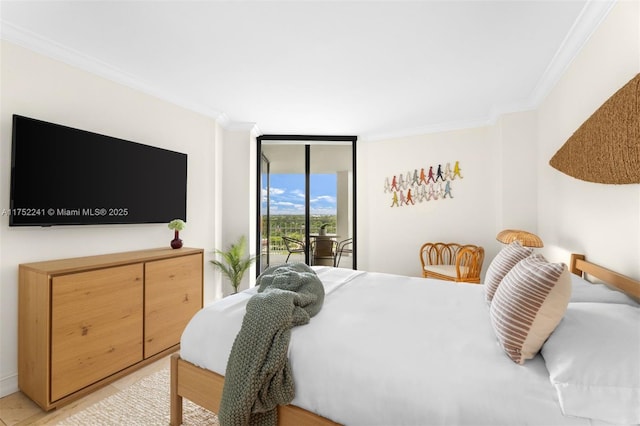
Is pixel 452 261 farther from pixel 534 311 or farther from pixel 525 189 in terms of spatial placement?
pixel 534 311

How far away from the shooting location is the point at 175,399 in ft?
5.38

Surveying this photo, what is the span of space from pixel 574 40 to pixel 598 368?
93.4 inches

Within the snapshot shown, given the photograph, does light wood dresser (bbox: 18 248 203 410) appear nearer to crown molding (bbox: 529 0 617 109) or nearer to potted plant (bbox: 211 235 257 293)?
potted plant (bbox: 211 235 257 293)

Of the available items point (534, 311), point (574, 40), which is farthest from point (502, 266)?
point (574, 40)

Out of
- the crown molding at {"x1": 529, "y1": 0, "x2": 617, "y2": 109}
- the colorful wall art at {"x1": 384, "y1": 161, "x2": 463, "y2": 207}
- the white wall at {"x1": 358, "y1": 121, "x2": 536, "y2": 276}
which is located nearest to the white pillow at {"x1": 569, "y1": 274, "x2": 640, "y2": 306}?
the crown molding at {"x1": 529, "y1": 0, "x2": 617, "y2": 109}

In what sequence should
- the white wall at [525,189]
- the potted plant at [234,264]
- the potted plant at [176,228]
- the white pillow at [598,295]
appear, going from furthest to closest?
the potted plant at [234,264], the potted plant at [176,228], the white wall at [525,189], the white pillow at [598,295]

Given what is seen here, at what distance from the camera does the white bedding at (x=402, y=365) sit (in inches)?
38.2

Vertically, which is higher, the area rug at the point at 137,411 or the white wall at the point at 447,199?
the white wall at the point at 447,199

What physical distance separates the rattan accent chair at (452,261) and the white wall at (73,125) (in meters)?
2.96

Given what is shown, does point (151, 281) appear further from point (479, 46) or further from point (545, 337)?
point (479, 46)

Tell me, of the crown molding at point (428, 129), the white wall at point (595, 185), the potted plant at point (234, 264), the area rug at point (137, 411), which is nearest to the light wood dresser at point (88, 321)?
the area rug at point (137, 411)

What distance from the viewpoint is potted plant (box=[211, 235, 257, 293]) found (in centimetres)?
379

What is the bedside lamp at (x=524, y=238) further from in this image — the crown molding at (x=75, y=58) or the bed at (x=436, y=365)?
the crown molding at (x=75, y=58)

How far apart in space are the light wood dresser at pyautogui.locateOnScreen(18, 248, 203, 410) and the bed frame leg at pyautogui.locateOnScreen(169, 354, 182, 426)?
828mm
